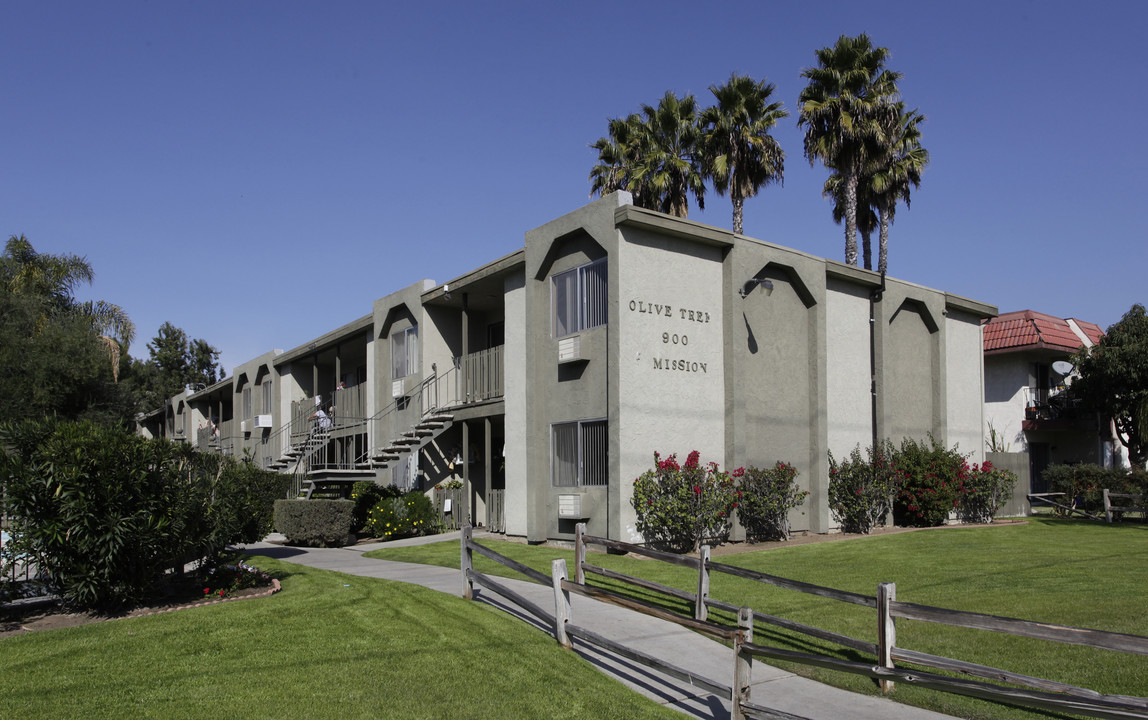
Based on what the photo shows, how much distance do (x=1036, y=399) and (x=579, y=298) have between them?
69.6 feet

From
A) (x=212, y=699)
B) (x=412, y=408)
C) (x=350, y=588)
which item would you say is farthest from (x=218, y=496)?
(x=412, y=408)

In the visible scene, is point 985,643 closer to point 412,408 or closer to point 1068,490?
point 412,408

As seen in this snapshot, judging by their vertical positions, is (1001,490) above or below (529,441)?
below

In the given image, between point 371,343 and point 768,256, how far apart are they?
12621 millimetres

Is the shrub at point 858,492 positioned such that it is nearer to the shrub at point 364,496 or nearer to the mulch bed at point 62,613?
the shrub at point 364,496

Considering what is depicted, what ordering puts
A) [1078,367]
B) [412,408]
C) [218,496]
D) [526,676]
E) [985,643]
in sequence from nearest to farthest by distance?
[526,676] < [985,643] < [218,496] < [412,408] < [1078,367]

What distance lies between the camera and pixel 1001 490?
24.6 meters

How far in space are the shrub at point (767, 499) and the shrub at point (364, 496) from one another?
8.81m

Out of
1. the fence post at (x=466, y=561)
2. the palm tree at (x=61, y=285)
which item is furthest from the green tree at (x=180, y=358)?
the fence post at (x=466, y=561)

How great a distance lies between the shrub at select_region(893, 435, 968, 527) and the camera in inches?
870

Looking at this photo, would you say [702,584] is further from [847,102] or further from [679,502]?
[847,102]

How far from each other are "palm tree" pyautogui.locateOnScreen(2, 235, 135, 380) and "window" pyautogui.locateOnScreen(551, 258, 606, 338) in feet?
88.2

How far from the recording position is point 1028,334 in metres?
30.7

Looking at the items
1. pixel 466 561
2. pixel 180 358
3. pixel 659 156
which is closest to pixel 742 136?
pixel 659 156
